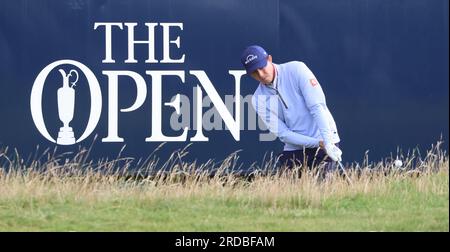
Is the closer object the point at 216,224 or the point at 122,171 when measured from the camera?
the point at 216,224

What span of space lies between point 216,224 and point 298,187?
1201mm

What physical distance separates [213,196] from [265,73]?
44.3 inches

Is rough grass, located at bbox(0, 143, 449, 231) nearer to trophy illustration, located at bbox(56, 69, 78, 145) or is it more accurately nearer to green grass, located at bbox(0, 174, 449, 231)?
green grass, located at bbox(0, 174, 449, 231)

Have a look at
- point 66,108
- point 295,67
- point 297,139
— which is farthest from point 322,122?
point 66,108

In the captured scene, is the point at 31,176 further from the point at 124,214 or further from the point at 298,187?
the point at 298,187

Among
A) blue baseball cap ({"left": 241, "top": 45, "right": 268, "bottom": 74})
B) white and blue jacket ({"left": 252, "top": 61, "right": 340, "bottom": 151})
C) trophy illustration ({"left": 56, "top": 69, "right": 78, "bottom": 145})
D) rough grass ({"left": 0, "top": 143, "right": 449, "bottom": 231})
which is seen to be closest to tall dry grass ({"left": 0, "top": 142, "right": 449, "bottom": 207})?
rough grass ({"left": 0, "top": 143, "right": 449, "bottom": 231})

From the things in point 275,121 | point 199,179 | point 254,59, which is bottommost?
point 199,179

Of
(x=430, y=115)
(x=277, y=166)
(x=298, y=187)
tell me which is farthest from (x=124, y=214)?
(x=430, y=115)

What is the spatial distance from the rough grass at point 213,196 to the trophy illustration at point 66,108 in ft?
0.60

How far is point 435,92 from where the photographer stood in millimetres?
11836

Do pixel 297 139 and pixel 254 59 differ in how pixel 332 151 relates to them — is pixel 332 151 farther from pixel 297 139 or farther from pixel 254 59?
pixel 254 59

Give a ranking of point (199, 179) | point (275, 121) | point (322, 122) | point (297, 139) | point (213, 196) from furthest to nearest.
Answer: point (199, 179), point (275, 121), point (297, 139), point (213, 196), point (322, 122)

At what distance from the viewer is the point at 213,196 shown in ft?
34.3
